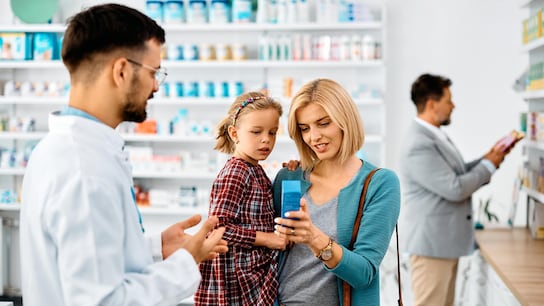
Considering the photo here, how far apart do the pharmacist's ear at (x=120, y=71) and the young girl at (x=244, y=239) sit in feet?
2.55

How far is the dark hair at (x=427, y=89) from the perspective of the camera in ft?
13.8

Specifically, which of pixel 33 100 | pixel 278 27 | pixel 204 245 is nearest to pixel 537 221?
pixel 278 27

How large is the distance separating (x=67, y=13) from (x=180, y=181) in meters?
1.90

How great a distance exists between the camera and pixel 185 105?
635 centimetres

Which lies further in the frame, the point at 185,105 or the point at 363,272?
the point at 185,105

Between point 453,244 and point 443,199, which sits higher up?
point 443,199

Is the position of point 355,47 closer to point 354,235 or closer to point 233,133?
point 233,133

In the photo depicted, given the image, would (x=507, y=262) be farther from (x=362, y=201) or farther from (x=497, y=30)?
(x=497, y=30)

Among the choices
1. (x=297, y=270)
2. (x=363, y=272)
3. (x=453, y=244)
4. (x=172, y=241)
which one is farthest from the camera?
(x=453, y=244)

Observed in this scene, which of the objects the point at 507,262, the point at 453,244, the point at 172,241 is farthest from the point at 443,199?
the point at 172,241

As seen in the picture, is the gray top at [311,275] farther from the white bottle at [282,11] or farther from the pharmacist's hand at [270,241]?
the white bottle at [282,11]

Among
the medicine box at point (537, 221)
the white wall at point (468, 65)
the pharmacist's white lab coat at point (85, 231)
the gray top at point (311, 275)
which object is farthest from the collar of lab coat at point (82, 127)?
the white wall at point (468, 65)

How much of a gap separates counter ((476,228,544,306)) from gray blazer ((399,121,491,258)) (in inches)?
8.5

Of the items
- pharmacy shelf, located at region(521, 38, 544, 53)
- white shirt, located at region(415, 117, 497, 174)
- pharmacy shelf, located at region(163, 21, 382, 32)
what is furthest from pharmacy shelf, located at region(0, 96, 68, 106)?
pharmacy shelf, located at region(521, 38, 544, 53)
